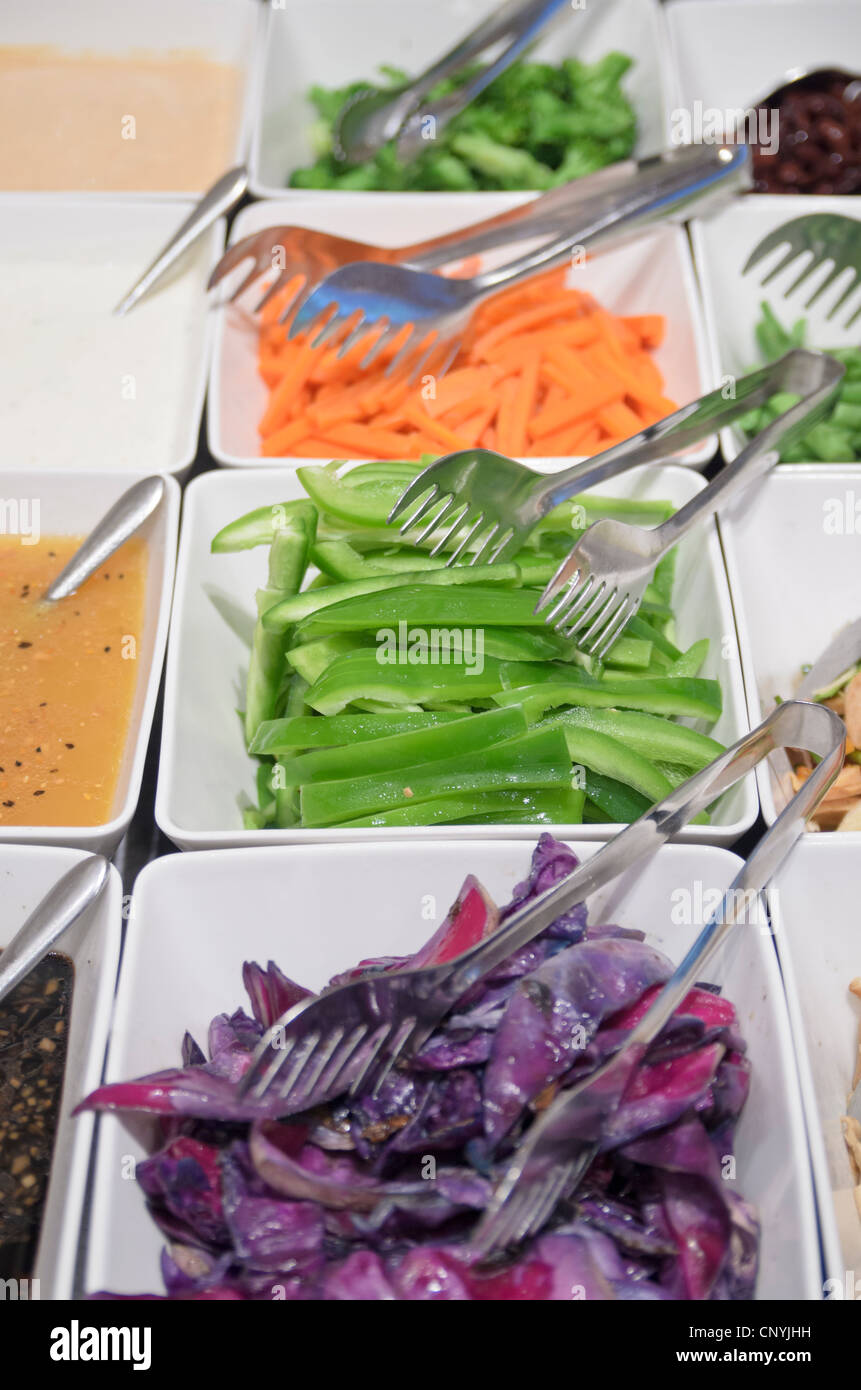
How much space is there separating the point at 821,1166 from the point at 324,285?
1728 mm

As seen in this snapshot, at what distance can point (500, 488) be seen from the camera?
5.62ft

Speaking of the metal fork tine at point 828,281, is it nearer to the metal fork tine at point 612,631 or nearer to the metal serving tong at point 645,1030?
the metal fork tine at point 612,631

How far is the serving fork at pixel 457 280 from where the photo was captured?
2.18m

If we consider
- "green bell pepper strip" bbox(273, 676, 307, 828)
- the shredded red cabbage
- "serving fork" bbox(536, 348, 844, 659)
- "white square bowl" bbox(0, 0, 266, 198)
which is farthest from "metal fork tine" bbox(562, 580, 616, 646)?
"white square bowl" bbox(0, 0, 266, 198)

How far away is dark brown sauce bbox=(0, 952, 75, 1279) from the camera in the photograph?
4.16 ft

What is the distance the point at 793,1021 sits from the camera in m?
1.32

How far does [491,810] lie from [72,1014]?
61cm

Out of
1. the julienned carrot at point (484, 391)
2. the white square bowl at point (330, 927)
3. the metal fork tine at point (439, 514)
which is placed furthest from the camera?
the julienned carrot at point (484, 391)

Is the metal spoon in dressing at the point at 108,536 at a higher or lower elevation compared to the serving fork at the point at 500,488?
higher

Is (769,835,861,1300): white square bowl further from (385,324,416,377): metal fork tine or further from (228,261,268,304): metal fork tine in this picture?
(228,261,268,304): metal fork tine

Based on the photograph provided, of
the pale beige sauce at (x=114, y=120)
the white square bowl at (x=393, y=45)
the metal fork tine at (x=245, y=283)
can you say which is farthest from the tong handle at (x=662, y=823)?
the pale beige sauce at (x=114, y=120)

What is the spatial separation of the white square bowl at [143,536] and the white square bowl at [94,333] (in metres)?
0.26

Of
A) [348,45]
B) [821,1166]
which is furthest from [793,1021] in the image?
[348,45]
